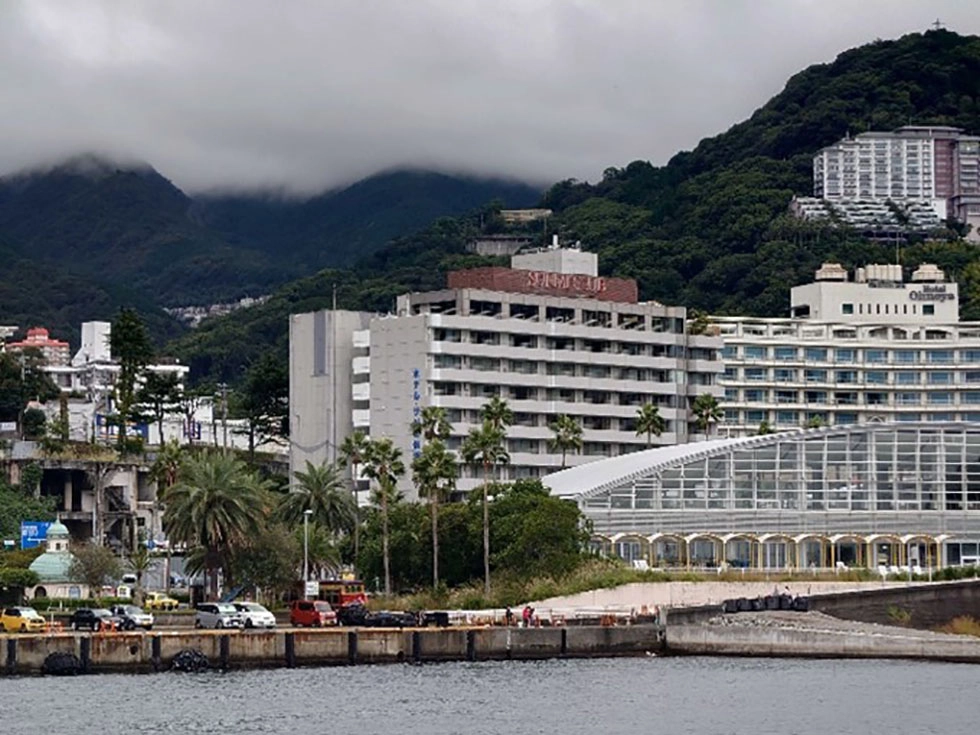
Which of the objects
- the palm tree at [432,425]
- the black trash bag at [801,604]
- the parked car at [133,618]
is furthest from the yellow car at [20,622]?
the palm tree at [432,425]

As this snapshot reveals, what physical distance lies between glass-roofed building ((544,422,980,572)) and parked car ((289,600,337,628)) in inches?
1460

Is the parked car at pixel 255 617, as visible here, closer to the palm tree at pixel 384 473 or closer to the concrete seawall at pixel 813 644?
the concrete seawall at pixel 813 644

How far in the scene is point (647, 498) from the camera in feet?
571

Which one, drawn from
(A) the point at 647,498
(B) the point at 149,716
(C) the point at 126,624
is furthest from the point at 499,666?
(A) the point at 647,498

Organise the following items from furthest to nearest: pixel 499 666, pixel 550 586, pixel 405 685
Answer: pixel 550 586
pixel 499 666
pixel 405 685

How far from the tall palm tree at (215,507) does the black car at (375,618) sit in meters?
12.2

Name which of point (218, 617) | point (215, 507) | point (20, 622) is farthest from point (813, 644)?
point (20, 622)

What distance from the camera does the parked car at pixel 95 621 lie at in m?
132

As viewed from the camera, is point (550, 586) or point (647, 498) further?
point (647, 498)

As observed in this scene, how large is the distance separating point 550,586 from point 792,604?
1877 cm

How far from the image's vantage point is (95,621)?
133625 millimetres

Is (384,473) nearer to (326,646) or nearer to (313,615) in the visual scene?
(313,615)

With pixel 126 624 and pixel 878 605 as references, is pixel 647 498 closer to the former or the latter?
pixel 878 605

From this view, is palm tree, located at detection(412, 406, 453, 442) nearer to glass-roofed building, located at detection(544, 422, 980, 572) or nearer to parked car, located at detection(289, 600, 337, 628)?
glass-roofed building, located at detection(544, 422, 980, 572)
